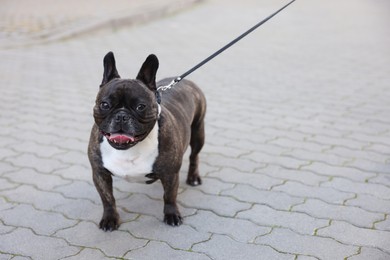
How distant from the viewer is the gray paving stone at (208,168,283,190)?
14.2 feet

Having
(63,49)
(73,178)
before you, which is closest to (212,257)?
(73,178)

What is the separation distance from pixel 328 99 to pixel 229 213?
138 inches

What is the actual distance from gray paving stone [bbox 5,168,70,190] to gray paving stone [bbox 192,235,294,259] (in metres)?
1.49

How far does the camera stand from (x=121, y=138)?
306 centimetres

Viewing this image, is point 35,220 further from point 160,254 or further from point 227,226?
point 227,226

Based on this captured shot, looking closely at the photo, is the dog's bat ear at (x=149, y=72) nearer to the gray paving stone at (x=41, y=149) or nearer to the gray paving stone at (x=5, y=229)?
the gray paving stone at (x=5, y=229)

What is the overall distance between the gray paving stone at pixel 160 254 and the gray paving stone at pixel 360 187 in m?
1.51

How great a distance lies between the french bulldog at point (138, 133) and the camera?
3.07m

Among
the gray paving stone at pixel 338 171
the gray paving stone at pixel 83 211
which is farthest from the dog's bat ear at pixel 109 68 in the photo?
the gray paving stone at pixel 338 171

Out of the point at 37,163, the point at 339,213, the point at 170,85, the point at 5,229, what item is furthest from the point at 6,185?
the point at 339,213

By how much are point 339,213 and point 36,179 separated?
94.6 inches

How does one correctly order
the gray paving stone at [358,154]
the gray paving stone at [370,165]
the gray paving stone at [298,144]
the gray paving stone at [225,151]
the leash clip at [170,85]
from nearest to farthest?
the leash clip at [170,85], the gray paving stone at [370,165], the gray paving stone at [358,154], the gray paving stone at [225,151], the gray paving stone at [298,144]

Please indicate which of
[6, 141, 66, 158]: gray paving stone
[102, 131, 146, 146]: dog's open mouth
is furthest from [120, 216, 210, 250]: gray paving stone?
[6, 141, 66, 158]: gray paving stone

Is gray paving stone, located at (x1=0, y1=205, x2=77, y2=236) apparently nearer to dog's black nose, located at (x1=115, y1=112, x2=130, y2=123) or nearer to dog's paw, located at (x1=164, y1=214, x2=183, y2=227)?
dog's paw, located at (x1=164, y1=214, x2=183, y2=227)
